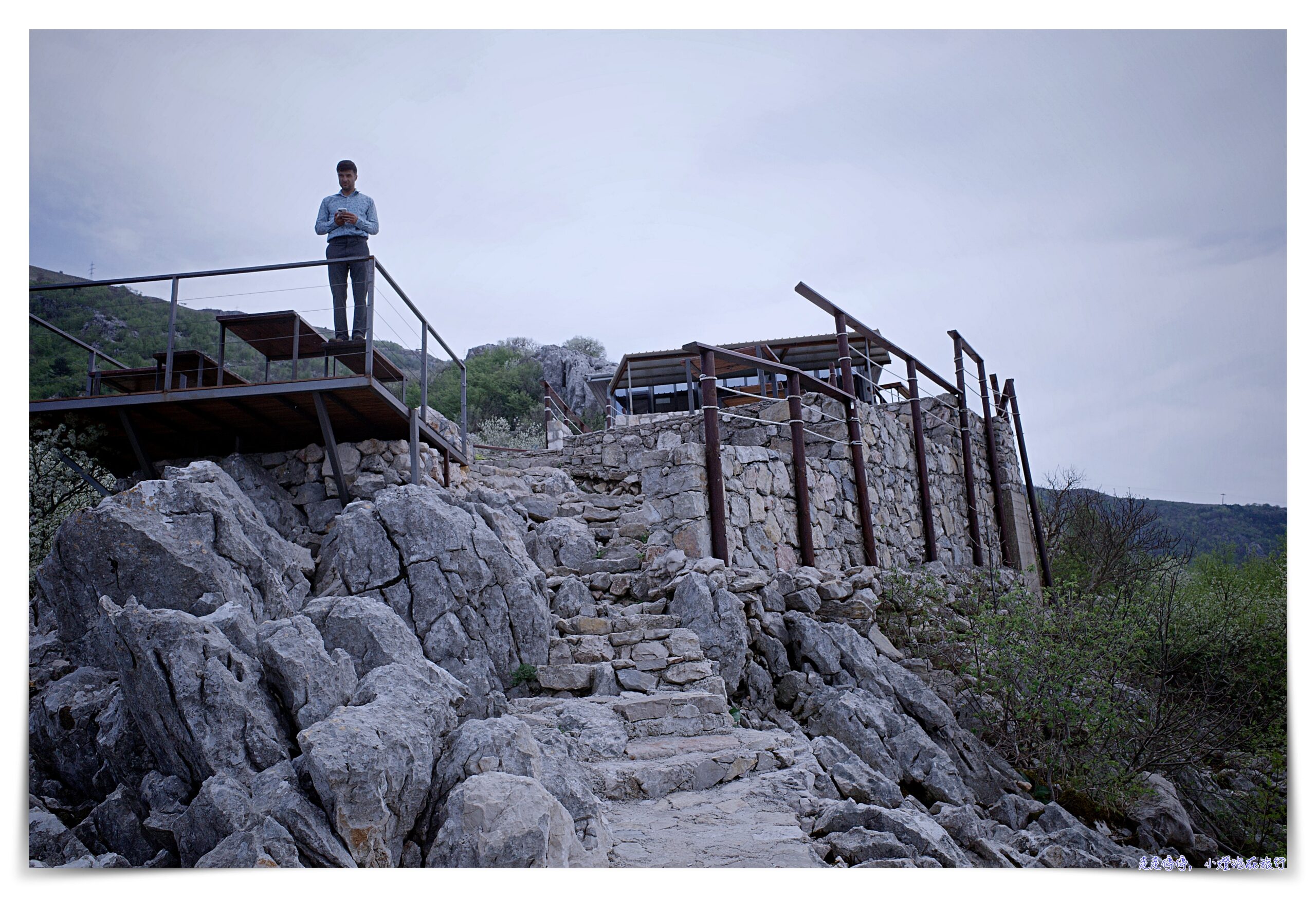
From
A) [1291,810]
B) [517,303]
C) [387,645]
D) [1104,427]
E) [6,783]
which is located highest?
[517,303]

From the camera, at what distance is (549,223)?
7.41 meters

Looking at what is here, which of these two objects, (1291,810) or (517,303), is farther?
(517,303)

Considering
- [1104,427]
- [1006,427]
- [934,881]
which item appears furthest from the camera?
[1006,427]

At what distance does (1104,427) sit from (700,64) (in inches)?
192

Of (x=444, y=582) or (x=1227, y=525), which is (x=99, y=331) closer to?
(x=444, y=582)

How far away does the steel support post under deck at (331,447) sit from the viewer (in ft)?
21.8

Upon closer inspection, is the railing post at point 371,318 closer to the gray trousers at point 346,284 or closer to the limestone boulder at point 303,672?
the gray trousers at point 346,284

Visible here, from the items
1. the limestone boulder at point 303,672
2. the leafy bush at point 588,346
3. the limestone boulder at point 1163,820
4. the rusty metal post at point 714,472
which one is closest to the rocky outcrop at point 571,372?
the leafy bush at point 588,346

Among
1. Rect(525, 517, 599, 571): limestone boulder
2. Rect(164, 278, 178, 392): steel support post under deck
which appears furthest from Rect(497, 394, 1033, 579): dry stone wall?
Rect(164, 278, 178, 392): steel support post under deck

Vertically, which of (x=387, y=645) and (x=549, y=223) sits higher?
(x=549, y=223)

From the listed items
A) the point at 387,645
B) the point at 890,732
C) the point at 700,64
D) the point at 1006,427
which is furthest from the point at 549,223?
the point at 1006,427

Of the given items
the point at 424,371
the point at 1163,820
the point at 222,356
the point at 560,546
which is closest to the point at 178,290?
the point at 222,356

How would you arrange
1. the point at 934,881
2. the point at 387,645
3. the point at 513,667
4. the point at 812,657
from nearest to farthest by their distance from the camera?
the point at 934,881
the point at 387,645
the point at 513,667
the point at 812,657
